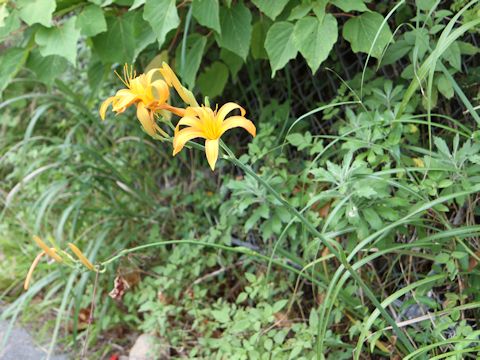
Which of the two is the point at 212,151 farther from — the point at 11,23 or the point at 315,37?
the point at 11,23

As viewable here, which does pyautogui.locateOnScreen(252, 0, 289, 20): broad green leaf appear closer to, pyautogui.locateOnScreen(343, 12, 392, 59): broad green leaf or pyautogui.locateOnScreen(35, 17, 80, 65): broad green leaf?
pyautogui.locateOnScreen(343, 12, 392, 59): broad green leaf

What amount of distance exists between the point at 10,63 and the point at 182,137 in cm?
146

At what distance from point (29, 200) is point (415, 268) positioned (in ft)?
6.23

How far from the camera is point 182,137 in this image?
128 cm

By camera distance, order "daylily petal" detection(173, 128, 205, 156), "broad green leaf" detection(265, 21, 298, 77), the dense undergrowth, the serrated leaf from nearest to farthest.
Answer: "daylily petal" detection(173, 128, 205, 156) < the dense undergrowth < "broad green leaf" detection(265, 21, 298, 77) < the serrated leaf

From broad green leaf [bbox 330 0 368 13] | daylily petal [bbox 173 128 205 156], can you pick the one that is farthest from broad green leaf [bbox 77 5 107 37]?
daylily petal [bbox 173 128 205 156]

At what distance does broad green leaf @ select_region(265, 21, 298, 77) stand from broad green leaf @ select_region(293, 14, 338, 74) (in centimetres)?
5

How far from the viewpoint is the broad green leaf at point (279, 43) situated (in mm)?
2055

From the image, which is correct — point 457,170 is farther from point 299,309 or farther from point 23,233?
point 23,233

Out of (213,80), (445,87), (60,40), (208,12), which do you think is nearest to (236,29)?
(208,12)

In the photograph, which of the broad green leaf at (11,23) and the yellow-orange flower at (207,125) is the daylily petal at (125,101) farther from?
the broad green leaf at (11,23)

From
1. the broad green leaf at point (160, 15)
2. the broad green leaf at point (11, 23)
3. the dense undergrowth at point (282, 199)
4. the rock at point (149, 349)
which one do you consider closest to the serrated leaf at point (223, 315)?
the dense undergrowth at point (282, 199)

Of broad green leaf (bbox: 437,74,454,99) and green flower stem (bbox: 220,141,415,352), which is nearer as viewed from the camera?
green flower stem (bbox: 220,141,415,352)

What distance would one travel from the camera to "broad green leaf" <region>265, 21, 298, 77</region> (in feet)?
6.74
